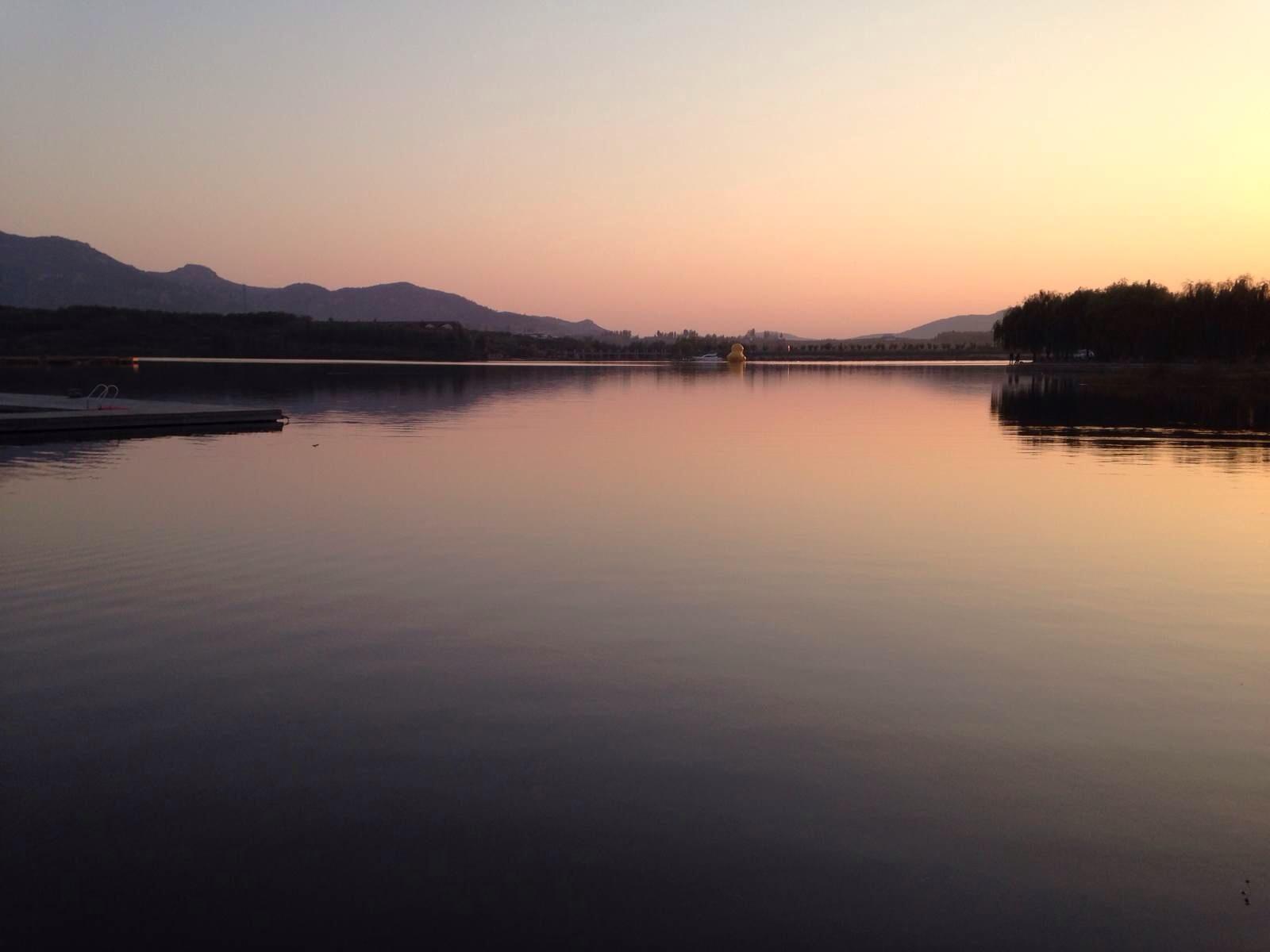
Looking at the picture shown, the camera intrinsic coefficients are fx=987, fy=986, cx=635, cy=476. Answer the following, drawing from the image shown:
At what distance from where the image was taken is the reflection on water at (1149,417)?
27719mm

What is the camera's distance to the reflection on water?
27.7 meters

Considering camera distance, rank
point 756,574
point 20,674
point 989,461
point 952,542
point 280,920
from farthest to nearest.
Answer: point 989,461 < point 952,542 < point 756,574 < point 20,674 < point 280,920

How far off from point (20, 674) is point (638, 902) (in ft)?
19.4

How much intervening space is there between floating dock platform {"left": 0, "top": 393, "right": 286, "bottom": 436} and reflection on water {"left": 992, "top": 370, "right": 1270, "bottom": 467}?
24.1 m

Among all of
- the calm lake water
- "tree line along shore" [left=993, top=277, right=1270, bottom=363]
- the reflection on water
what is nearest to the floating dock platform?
the calm lake water

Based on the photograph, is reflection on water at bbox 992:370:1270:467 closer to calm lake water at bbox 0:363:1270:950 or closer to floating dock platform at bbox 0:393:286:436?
calm lake water at bbox 0:363:1270:950

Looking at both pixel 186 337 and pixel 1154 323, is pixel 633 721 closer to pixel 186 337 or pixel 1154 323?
pixel 1154 323

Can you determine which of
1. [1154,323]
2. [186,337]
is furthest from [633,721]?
[186,337]

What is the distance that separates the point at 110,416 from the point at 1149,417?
38.5 meters

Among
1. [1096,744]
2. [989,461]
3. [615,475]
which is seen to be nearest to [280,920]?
[1096,744]

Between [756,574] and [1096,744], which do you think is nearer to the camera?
[1096,744]

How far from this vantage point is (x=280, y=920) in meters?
4.69

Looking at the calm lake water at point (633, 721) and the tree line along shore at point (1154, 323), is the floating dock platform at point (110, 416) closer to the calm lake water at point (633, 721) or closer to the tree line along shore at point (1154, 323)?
the calm lake water at point (633, 721)

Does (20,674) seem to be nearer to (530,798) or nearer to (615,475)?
(530,798)
